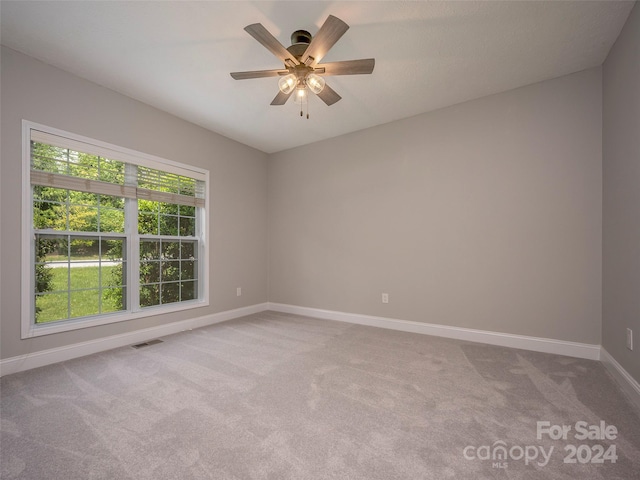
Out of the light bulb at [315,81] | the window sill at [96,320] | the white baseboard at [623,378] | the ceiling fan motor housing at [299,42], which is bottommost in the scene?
the white baseboard at [623,378]

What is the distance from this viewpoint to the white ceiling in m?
2.01

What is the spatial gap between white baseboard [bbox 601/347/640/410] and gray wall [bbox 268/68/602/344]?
24cm

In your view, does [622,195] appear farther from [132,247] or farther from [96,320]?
[96,320]

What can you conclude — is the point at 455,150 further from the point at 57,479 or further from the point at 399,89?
the point at 57,479

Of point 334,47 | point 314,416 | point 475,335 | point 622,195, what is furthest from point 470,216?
point 314,416

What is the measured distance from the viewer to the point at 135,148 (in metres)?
3.22

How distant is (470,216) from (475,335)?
137 cm

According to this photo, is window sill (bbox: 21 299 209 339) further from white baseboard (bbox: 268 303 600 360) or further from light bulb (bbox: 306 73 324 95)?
light bulb (bbox: 306 73 324 95)

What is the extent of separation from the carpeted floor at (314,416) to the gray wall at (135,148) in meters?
0.79

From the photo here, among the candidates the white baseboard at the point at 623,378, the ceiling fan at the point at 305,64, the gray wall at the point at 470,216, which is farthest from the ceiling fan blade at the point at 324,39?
the white baseboard at the point at 623,378

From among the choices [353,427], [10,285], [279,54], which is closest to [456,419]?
[353,427]

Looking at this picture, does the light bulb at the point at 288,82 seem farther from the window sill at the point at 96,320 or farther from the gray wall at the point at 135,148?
the window sill at the point at 96,320

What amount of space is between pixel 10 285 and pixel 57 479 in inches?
75.5

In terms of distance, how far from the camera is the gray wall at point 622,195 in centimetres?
197
